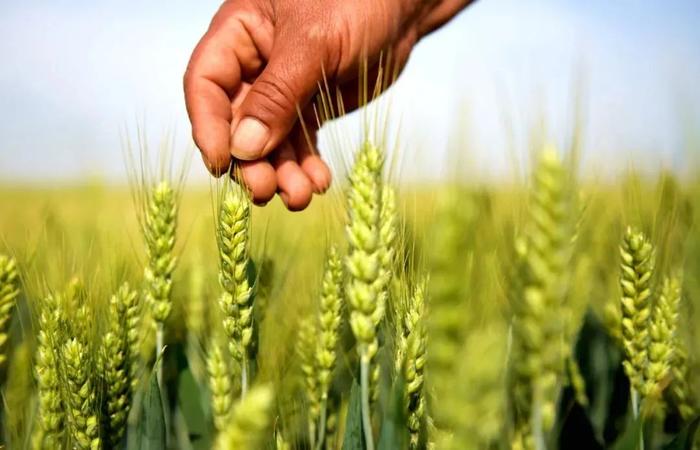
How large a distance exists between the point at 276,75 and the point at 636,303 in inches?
40.7

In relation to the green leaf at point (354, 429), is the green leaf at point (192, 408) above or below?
below

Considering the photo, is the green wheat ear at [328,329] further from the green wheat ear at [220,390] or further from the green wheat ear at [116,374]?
the green wheat ear at [116,374]

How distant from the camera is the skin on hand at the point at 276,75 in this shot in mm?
1773

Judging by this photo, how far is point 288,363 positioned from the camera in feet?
4.98

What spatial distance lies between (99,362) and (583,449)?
864mm

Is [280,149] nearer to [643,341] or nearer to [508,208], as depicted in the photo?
[508,208]

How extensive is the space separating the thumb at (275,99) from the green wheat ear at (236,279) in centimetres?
61

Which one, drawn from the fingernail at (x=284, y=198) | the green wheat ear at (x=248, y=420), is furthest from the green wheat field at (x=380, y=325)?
the fingernail at (x=284, y=198)

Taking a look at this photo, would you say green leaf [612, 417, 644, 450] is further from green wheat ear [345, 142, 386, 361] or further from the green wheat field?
green wheat ear [345, 142, 386, 361]

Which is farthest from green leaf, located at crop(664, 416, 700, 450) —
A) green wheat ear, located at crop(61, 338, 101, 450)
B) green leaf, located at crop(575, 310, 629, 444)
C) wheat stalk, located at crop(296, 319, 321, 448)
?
green wheat ear, located at crop(61, 338, 101, 450)

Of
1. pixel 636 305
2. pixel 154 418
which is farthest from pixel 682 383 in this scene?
pixel 154 418

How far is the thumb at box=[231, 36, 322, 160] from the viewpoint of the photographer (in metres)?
1.75

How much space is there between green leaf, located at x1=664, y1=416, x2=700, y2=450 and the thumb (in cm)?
112

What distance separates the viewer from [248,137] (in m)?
1.75
